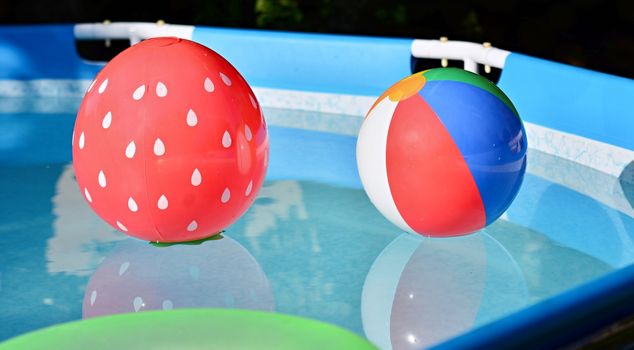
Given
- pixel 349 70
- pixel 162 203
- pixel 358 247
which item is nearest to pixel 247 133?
pixel 162 203

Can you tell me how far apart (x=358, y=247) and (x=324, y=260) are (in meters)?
0.15

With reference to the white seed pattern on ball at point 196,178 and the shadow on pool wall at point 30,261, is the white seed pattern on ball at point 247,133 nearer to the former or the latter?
the white seed pattern on ball at point 196,178

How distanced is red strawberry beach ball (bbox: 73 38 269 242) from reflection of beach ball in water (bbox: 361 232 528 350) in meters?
0.52

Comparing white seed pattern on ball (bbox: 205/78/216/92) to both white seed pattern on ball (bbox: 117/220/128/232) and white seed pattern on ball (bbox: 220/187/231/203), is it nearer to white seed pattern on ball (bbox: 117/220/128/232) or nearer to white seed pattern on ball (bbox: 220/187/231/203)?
white seed pattern on ball (bbox: 220/187/231/203)

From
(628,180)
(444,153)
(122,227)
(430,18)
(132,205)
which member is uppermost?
(444,153)

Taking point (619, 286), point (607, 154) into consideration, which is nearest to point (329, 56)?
point (607, 154)

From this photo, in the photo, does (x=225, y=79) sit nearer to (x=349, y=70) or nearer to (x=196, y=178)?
(x=196, y=178)

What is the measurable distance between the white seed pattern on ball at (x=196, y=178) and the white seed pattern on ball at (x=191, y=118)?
130mm

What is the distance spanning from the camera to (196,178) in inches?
107

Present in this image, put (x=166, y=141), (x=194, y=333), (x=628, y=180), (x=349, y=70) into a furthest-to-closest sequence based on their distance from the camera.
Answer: (x=349, y=70) → (x=628, y=180) → (x=166, y=141) → (x=194, y=333)

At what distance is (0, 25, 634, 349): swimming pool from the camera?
2561 mm

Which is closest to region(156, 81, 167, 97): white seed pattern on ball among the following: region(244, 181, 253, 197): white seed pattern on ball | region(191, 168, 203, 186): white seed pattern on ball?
region(191, 168, 203, 186): white seed pattern on ball

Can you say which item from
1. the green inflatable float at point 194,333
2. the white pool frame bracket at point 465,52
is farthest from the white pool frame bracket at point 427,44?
the green inflatable float at point 194,333

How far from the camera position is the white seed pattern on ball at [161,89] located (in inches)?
107
